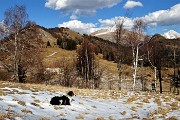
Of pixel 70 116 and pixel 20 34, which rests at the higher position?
pixel 20 34

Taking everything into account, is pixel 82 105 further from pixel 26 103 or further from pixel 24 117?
pixel 24 117

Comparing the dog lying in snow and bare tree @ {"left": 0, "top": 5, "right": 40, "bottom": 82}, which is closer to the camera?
the dog lying in snow

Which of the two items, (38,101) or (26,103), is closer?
(26,103)

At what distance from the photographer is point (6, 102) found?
2031 centimetres

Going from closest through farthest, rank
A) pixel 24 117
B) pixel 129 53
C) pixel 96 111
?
pixel 24 117
pixel 96 111
pixel 129 53

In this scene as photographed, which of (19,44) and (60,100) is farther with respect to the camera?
(19,44)

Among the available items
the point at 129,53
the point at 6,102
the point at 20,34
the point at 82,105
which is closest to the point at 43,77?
the point at 129,53

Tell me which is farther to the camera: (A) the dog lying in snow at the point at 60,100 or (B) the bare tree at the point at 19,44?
(B) the bare tree at the point at 19,44

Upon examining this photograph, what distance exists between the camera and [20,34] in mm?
54844

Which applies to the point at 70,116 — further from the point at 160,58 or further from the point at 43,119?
the point at 160,58

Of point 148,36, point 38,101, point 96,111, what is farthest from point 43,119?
point 148,36

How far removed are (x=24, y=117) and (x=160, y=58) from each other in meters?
69.5

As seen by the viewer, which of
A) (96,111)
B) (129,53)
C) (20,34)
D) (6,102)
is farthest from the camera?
(129,53)

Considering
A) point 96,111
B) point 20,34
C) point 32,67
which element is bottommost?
point 96,111
